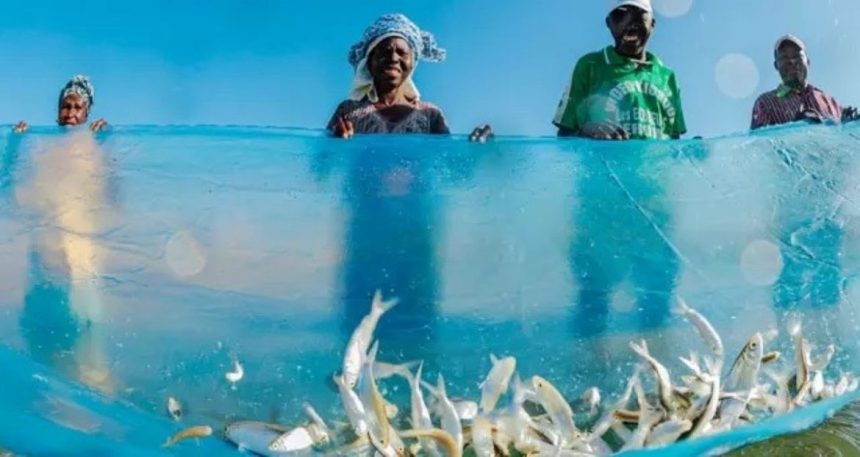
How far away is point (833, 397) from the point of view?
118 inches

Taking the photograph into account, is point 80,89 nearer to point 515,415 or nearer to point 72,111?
point 72,111

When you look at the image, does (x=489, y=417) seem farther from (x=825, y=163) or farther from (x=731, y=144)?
(x=825, y=163)

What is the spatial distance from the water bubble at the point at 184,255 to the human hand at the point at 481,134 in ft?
3.68

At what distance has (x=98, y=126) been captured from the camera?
366 centimetres

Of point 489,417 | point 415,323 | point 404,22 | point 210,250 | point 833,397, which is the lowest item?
point 833,397

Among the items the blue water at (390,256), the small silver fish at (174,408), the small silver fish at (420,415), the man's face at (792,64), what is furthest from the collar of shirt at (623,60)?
the small silver fish at (174,408)

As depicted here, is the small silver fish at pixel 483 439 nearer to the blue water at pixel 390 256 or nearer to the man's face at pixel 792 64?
the blue water at pixel 390 256

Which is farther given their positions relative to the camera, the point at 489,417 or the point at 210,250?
the point at 210,250

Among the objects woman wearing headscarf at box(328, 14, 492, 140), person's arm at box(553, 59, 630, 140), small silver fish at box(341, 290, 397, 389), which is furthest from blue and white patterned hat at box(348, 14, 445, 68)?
small silver fish at box(341, 290, 397, 389)

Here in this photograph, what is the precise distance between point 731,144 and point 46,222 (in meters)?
2.67

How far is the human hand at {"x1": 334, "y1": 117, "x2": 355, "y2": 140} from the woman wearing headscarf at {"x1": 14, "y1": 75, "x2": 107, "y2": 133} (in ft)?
4.17

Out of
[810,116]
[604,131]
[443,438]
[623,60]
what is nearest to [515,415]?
[443,438]

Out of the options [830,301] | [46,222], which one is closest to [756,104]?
[830,301]

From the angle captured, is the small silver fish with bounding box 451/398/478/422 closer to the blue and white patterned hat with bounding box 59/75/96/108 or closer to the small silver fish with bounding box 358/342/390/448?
the small silver fish with bounding box 358/342/390/448
